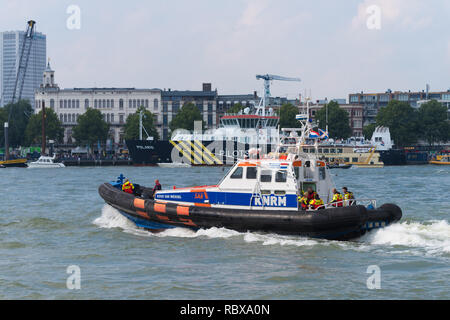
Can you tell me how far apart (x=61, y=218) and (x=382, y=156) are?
79.4m

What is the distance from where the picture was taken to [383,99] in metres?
145

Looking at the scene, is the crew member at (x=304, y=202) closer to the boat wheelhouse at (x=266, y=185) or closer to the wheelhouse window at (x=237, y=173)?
the boat wheelhouse at (x=266, y=185)

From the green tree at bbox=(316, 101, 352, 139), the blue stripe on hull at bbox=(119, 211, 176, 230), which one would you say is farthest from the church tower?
the blue stripe on hull at bbox=(119, 211, 176, 230)

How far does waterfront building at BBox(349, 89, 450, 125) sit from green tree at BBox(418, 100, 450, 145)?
15.2 meters

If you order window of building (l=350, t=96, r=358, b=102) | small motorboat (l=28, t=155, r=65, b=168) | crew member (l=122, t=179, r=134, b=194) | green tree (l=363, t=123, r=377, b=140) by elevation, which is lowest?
small motorboat (l=28, t=155, r=65, b=168)

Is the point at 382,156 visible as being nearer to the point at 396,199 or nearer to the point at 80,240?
the point at 396,199

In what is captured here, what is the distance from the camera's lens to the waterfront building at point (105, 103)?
125938 mm

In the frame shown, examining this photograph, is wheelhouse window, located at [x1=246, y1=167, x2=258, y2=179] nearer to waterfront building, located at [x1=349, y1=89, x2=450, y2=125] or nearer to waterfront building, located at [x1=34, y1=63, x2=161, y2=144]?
waterfront building, located at [x1=34, y1=63, x2=161, y2=144]

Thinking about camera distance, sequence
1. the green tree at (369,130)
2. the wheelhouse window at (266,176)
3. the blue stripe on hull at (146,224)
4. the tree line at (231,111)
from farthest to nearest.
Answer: the green tree at (369,130), the tree line at (231,111), the blue stripe on hull at (146,224), the wheelhouse window at (266,176)

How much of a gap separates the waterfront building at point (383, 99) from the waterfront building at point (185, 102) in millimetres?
31672

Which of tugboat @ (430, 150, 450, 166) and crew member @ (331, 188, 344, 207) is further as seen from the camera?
tugboat @ (430, 150, 450, 166)

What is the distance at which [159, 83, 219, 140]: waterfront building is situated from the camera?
128 meters

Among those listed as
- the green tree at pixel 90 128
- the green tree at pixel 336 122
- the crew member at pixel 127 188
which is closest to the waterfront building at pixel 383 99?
the green tree at pixel 336 122
